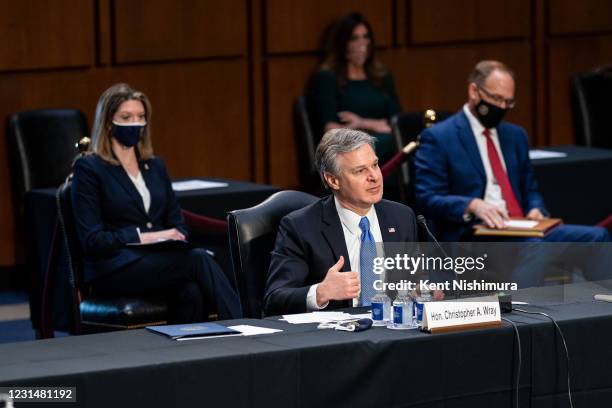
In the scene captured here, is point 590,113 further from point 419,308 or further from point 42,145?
point 419,308

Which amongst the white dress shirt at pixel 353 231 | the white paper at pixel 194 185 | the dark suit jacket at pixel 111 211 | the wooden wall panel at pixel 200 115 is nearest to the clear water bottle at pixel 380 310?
the white dress shirt at pixel 353 231

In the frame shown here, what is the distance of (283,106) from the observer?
29.4 ft

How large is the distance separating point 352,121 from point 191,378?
17.2 ft

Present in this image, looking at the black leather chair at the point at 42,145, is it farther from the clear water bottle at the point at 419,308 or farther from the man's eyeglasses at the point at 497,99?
the clear water bottle at the point at 419,308

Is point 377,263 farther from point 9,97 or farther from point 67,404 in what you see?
point 9,97

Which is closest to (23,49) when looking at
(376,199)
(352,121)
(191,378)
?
(352,121)

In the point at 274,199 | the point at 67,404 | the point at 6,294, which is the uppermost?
the point at 274,199

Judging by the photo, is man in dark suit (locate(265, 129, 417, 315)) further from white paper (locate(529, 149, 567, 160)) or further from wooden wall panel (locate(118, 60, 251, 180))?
wooden wall panel (locate(118, 60, 251, 180))

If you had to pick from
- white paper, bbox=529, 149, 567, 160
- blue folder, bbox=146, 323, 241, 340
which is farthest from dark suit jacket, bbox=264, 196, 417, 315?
white paper, bbox=529, 149, 567, 160

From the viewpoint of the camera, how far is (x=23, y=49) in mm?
8000

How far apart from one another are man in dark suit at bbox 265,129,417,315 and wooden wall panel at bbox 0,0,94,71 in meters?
3.60

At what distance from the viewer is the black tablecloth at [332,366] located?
342cm

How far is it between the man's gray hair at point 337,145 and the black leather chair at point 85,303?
51.6 inches

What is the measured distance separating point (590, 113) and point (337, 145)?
15.0 feet
